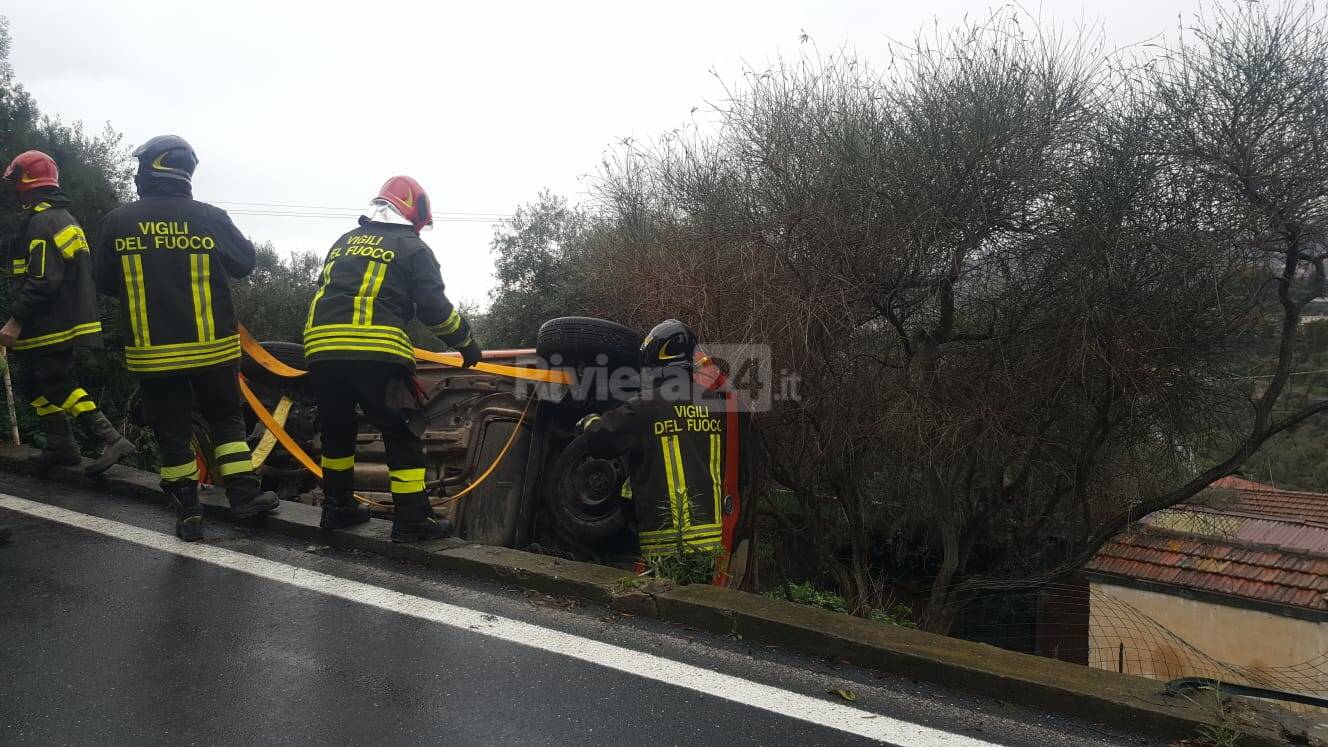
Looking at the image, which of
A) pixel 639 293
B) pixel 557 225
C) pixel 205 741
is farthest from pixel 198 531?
pixel 557 225

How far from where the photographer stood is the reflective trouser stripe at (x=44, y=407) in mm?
5234

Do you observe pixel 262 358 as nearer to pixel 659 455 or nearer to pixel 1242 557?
pixel 659 455

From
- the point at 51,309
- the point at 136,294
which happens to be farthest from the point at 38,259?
the point at 136,294

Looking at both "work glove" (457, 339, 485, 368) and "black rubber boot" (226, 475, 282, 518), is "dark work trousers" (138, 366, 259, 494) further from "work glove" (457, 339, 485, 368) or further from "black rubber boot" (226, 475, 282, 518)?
"work glove" (457, 339, 485, 368)

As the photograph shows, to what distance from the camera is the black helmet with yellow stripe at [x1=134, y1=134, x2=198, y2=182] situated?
4.32 metres

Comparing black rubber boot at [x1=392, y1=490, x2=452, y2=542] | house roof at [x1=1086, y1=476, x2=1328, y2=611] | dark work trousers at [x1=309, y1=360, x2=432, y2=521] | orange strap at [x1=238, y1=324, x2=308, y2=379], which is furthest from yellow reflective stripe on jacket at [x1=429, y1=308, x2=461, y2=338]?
house roof at [x1=1086, y1=476, x2=1328, y2=611]

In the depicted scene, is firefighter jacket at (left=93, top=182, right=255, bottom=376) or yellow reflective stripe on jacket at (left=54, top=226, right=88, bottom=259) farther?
yellow reflective stripe on jacket at (left=54, top=226, right=88, bottom=259)

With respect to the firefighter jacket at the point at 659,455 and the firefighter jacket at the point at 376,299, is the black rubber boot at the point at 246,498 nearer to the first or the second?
the firefighter jacket at the point at 376,299

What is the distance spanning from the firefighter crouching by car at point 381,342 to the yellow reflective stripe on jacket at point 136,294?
797mm

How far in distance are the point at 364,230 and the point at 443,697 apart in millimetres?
2483

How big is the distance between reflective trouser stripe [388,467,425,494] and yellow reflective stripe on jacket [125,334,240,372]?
113 cm

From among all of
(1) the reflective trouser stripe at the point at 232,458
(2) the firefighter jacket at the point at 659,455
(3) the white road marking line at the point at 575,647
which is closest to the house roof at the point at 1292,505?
(2) the firefighter jacket at the point at 659,455

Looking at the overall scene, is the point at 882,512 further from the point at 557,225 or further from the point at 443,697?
the point at 557,225

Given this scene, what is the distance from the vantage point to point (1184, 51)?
6395 mm
